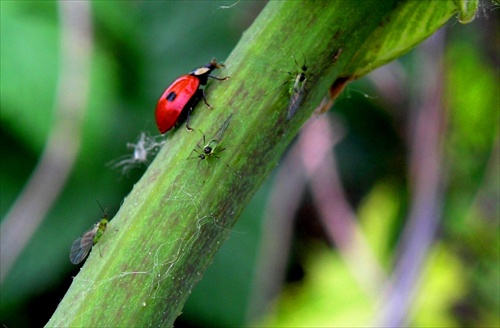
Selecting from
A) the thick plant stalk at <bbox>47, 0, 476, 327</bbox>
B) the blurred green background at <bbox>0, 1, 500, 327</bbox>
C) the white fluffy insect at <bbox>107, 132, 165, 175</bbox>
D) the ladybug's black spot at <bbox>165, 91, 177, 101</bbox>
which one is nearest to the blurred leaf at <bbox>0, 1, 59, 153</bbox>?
the blurred green background at <bbox>0, 1, 500, 327</bbox>

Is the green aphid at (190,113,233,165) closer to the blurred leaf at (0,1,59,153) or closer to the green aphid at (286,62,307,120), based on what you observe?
the green aphid at (286,62,307,120)

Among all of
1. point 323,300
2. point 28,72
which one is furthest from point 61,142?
point 323,300

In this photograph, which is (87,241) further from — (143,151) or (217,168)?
(143,151)

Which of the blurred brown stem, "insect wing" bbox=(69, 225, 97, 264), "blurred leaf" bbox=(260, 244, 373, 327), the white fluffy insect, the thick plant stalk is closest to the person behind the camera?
the thick plant stalk

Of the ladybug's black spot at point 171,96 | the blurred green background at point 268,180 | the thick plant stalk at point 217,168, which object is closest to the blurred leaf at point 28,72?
the blurred green background at point 268,180

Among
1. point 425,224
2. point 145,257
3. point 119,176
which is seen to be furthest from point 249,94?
point 425,224

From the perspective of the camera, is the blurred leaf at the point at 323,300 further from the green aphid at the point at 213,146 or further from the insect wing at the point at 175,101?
the green aphid at the point at 213,146

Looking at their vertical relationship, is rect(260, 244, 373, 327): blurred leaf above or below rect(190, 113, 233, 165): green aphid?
above

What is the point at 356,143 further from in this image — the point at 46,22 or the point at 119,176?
the point at 46,22
